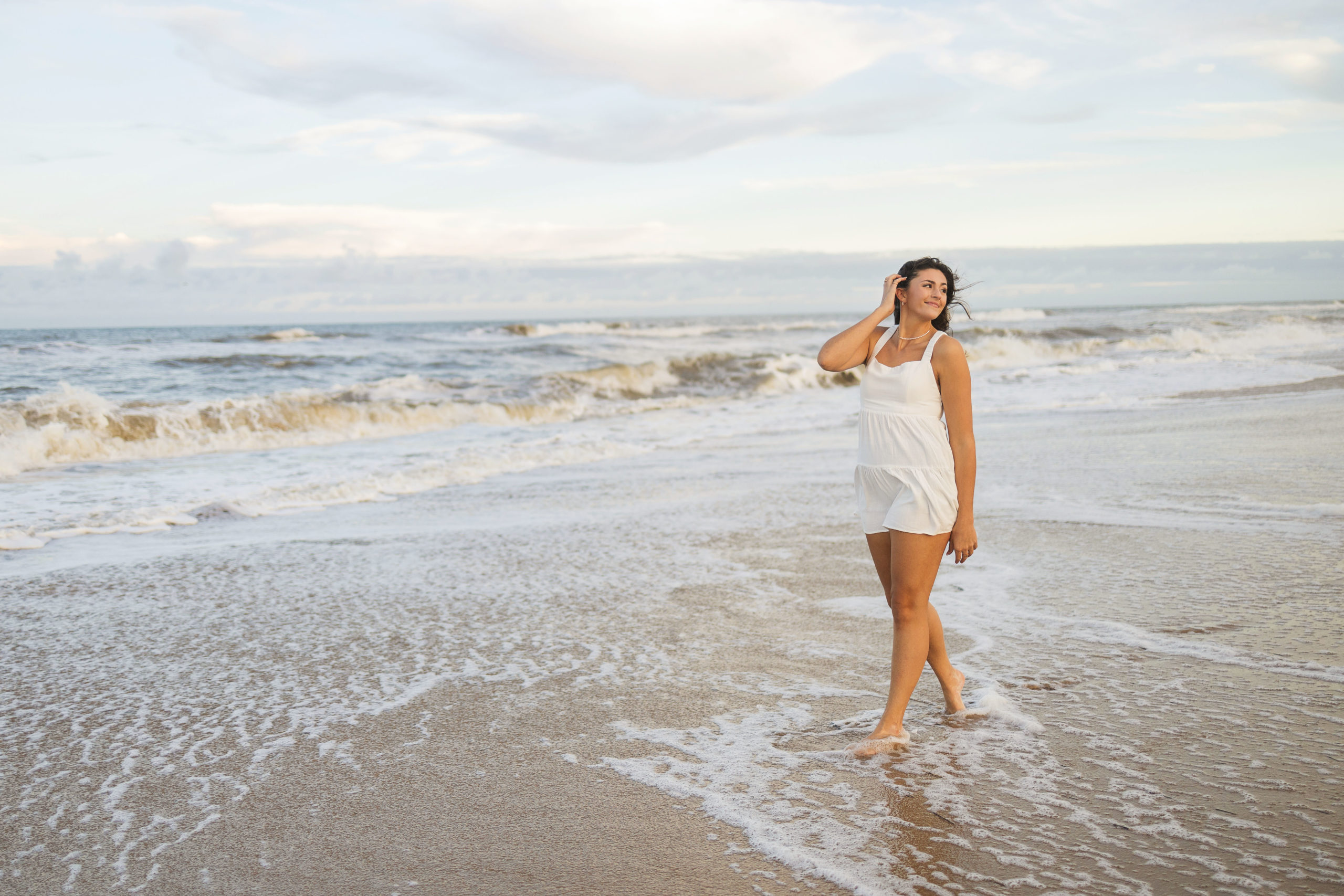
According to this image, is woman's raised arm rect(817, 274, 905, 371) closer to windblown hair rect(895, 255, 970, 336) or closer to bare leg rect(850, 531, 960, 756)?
windblown hair rect(895, 255, 970, 336)

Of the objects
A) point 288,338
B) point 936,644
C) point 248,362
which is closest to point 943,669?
point 936,644

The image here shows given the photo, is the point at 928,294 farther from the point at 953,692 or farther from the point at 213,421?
the point at 213,421

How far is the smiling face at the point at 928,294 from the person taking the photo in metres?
3.22

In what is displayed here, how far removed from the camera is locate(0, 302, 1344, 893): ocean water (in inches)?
107

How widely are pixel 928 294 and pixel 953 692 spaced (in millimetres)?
1507

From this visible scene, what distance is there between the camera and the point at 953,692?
3504mm

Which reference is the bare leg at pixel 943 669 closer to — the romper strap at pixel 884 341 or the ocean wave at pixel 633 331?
the romper strap at pixel 884 341

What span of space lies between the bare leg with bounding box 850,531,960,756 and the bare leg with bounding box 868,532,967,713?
59 millimetres

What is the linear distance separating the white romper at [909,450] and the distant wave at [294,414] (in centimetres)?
1210

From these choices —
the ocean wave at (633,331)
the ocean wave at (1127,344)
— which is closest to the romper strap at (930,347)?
the ocean wave at (1127,344)

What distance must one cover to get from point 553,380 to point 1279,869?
23202 mm

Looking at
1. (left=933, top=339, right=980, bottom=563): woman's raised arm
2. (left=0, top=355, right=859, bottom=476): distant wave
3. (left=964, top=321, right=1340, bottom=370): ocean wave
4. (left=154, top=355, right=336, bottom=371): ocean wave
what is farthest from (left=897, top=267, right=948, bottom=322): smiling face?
(left=964, top=321, right=1340, bottom=370): ocean wave

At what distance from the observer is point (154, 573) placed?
251 inches

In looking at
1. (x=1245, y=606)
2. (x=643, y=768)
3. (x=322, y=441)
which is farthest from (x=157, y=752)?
(x=322, y=441)
